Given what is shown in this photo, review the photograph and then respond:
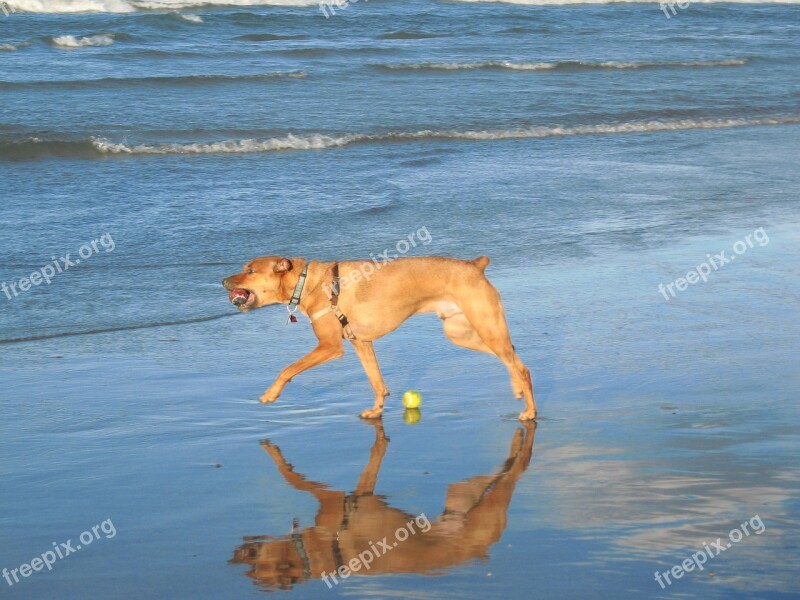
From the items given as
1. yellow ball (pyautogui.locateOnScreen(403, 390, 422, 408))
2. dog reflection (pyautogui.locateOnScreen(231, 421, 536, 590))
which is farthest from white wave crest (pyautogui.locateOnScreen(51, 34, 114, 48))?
dog reflection (pyautogui.locateOnScreen(231, 421, 536, 590))

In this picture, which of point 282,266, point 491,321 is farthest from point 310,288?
point 491,321

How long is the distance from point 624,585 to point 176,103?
668 inches

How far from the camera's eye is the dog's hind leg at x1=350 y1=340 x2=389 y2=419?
274 inches

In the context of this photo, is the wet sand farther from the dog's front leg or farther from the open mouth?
the open mouth

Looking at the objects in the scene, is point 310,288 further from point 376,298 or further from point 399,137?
point 399,137

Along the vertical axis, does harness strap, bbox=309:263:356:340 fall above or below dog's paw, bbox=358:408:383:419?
above

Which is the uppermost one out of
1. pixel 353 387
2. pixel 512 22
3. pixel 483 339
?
pixel 483 339

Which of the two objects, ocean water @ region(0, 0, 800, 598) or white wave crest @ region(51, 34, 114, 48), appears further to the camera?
white wave crest @ region(51, 34, 114, 48)

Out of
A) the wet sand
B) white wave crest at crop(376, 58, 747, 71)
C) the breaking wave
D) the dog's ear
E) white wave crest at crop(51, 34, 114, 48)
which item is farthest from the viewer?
white wave crest at crop(51, 34, 114, 48)

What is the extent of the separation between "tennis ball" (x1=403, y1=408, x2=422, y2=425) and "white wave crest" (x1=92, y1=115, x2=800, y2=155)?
33.4 feet

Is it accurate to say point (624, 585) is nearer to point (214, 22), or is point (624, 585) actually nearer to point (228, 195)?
point (228, 195)

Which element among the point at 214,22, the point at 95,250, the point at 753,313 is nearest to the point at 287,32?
the point at 214,22

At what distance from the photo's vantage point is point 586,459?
20.1 feet

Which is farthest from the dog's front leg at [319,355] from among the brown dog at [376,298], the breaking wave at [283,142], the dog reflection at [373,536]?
the breaking wave at [283,142]
